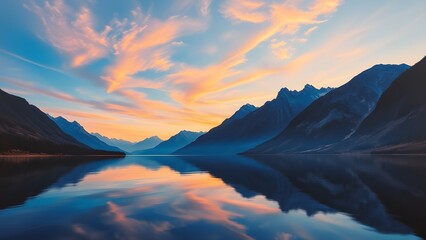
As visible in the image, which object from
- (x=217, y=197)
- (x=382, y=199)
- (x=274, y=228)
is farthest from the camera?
(x=217, y=197)

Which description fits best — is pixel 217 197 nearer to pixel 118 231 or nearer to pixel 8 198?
pixel 118 231

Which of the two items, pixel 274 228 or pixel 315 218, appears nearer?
pixel 274 228

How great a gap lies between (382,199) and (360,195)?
3.84 m

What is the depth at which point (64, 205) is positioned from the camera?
30.6 metres

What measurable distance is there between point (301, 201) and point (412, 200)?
992 cm

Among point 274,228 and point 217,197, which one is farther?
point 217,197

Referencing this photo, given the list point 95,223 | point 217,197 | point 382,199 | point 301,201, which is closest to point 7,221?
point 95,223

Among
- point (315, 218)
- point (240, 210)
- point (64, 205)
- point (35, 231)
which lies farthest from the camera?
point (64, 205)

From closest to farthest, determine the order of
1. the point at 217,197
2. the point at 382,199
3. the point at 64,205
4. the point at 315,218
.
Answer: the point at 315,218 < the point at 64,205 < the point at 382,199 < the point at 217,197

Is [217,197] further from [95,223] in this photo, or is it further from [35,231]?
[35,231]

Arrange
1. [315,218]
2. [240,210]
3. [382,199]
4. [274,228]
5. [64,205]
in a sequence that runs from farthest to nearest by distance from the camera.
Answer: [382,199] → [64,205] → [240,210] → [315,218] → [274,228]

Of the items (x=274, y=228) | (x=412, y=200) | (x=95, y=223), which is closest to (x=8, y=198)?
(x=95, y=223)

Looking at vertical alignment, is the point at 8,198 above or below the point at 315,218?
above

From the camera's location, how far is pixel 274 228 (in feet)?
71.1
